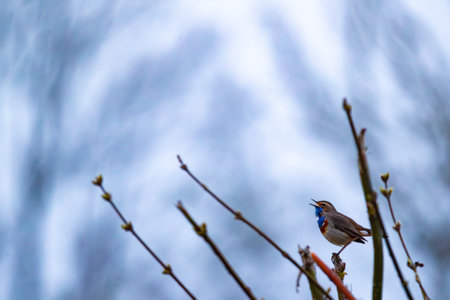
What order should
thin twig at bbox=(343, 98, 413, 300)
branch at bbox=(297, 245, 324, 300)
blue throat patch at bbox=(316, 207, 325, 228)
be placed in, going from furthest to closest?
blue throat patch at bbox=(316, 207, 325, 228) → branch at bbox=(297, 245, 324, 300) → thin twig at bbox=(343, 98, 413, 300)

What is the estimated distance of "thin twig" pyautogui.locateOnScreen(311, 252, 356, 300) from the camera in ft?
4.54

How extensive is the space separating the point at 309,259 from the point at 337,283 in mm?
147

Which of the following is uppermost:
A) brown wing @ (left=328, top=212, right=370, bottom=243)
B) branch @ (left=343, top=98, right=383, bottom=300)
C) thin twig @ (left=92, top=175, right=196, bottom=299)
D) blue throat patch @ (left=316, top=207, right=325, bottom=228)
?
blue throat patch @ (left=316, top=207, right=325, bottom=228)

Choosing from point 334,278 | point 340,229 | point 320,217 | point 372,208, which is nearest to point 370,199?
point 372,208

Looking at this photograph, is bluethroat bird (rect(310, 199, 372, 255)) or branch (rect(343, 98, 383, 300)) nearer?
branch (rect(343, 98, 383, 300))

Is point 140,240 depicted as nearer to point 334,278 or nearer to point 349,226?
point 334,278

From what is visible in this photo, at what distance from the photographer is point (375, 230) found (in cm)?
139

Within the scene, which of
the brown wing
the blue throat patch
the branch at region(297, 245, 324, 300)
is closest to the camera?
the branch at region(297, 245, 324, 300)

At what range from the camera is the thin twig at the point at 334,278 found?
1385 millimetres

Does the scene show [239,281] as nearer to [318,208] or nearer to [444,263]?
[318,208]

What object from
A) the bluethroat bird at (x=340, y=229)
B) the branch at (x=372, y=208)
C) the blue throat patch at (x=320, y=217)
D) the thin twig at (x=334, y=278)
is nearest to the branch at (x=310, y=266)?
the thin twig at (x=334, y=278)

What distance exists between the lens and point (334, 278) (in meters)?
1.45

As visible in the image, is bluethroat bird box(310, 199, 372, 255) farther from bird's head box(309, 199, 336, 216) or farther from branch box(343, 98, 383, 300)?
branch box(343, 98, 383, 300)

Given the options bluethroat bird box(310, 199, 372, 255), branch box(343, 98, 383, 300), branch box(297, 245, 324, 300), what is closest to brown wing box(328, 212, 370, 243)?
bluethroat bird box(310, 199, 372, 255)
